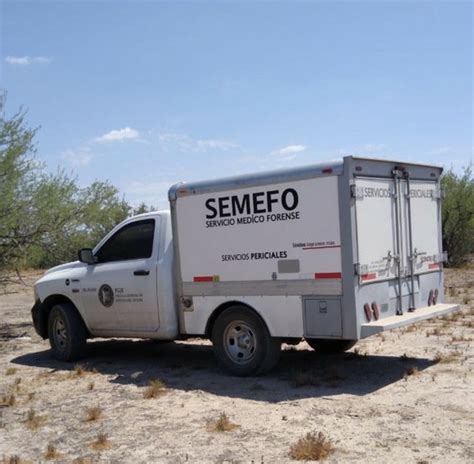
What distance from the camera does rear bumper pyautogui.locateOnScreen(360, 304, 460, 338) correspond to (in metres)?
7.50

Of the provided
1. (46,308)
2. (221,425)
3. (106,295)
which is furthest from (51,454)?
(46,308)

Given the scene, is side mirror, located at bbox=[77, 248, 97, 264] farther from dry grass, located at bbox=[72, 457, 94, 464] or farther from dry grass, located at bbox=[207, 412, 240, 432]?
dry grass, located at bbox=[72, 457, 94, 464]

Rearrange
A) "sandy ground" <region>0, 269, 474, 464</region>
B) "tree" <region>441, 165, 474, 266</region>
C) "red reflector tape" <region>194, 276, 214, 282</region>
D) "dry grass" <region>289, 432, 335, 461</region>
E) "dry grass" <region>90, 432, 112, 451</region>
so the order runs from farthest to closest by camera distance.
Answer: "tree" <region>441, 165, 474, 266</region> < "red reflector tape" <region>194, 276, 214, 282</region> < "dry grass" <region>90, 432, 112, 451</region> < "sandy ground" <region>0, 269, 474, 464</region> < "dry grass" <region>289, 432, 335, 461</region>

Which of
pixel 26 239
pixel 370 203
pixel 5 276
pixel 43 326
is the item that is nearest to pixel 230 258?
pixel 370 203

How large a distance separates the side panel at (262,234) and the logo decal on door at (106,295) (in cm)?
142

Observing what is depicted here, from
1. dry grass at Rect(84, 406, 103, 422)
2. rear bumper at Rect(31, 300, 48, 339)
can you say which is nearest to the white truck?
rear bumper at Rect(31, 300, 48, 339)

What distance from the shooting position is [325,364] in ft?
30.0

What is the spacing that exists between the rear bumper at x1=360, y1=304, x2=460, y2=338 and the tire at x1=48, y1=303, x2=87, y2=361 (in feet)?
15.7

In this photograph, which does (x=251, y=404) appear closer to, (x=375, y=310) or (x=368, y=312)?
(x=368, y=312)

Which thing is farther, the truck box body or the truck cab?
the truck cab

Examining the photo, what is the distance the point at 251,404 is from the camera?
712 cm

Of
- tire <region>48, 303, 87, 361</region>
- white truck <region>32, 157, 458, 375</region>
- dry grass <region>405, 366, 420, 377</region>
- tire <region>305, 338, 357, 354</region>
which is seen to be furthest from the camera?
tire <region>48, 303, 87, 361</region>

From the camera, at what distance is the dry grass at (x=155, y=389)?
25.2 feet

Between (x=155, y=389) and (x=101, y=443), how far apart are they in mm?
1882
